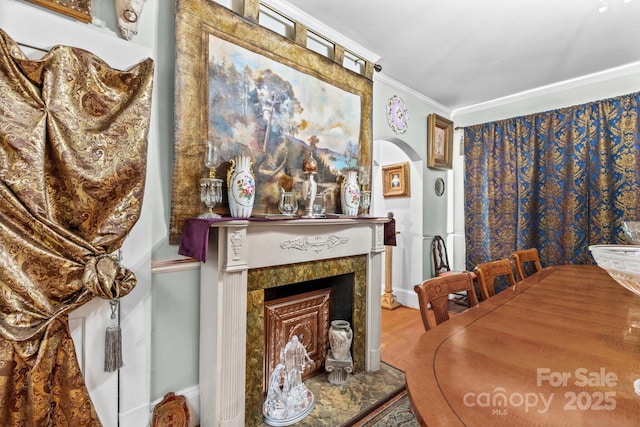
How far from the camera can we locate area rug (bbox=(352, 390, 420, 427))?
1704 millimetres

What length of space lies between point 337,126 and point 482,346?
6.23ft

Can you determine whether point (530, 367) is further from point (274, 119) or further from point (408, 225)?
point (408, 225)

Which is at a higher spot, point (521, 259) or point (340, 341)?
point (521, 259)

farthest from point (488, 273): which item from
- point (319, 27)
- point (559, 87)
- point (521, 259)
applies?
point (559, 87)

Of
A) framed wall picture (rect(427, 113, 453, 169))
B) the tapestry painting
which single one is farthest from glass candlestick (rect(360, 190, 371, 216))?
framed wall picture (rect(427, 113, 453, 169))

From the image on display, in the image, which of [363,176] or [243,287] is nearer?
[243,287]

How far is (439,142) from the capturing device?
12.5ft

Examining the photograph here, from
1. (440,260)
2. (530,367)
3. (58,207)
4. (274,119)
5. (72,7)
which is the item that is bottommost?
(440,260)

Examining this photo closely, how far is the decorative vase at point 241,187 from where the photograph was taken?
1.68m

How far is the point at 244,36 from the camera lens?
5.96 ft

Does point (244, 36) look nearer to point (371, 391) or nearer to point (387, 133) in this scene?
point (387, 133)

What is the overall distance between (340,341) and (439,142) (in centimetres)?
291

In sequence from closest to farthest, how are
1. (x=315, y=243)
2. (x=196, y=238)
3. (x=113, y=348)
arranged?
1. (x=113, y=348)
2. (x=196, y=238)
3. (x=315, y=243)

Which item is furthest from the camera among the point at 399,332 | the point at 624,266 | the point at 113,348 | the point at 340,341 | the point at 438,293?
the point at 399,332
